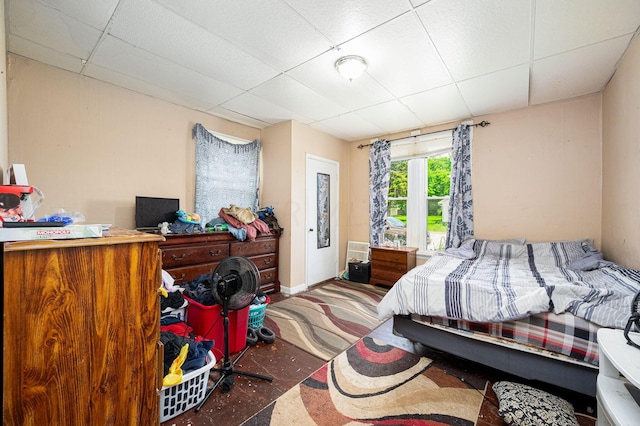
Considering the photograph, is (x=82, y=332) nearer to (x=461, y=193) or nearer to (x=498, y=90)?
(x=498, y=90)

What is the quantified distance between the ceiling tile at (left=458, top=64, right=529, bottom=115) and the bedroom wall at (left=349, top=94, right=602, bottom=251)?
30 cm

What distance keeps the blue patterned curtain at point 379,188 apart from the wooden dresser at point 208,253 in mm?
1773

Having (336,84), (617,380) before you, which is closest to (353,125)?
(336,84)

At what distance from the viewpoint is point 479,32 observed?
1.92m

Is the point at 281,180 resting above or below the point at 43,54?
below

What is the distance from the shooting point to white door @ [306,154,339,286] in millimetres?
4145

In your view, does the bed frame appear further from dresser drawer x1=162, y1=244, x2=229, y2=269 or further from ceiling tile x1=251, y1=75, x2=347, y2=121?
ceiling tile x1=251, y1=75, x2=347, y2=121

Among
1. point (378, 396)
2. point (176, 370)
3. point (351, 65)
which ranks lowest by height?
point (378, 396)

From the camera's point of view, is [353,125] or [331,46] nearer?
[331,46]

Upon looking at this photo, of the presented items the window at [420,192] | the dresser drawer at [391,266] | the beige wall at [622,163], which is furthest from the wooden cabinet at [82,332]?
the window at [420,192]

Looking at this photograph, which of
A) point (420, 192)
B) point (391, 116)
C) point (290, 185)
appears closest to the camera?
point (391, 116)

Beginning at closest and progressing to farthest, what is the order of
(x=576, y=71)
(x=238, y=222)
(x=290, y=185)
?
(x=576, y=71), (x=238, y=222), (x=290, y=185)

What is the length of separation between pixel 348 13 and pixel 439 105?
1985 millimetres

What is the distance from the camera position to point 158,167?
3.11m
